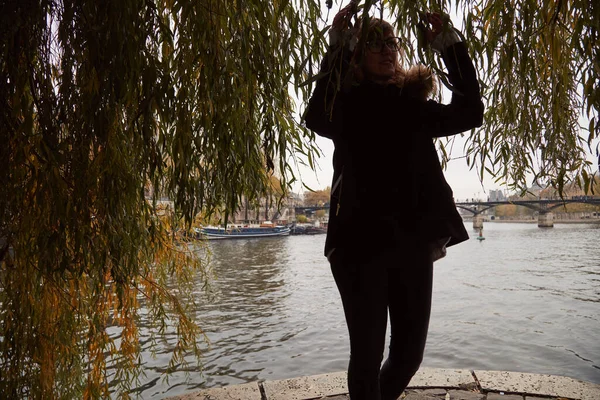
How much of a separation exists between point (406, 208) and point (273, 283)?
14204 millimetres

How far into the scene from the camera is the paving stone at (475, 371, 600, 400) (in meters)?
2.39

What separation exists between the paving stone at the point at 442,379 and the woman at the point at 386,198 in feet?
4.07

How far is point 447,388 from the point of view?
99.2 inches

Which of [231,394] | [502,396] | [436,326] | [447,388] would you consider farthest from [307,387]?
[436,326]

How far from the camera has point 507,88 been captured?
195 centimetres

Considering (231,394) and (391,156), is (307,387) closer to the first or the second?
(231,394)

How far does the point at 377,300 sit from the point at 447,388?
59.3 inches

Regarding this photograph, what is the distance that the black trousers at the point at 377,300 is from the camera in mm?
1323

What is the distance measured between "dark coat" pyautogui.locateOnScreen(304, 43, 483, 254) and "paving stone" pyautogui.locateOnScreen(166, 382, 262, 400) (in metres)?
1.50

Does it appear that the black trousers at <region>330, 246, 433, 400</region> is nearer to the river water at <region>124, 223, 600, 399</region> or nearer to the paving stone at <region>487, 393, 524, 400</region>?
the paving stone at <region>487, 393, 524, 400</region>

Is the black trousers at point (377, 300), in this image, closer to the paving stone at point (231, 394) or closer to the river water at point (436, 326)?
the paving stone at point (231, 394)

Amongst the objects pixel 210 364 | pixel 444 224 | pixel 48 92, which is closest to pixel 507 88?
pixel 444 224

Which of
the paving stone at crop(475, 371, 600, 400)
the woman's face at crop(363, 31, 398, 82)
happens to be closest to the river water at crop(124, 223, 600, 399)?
the paving stone at crop(475, 371, 600, 400)

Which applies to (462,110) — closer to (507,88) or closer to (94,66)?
(507,88)
